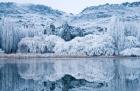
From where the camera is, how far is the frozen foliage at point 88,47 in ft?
151

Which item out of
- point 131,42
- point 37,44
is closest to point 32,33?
point 37,44

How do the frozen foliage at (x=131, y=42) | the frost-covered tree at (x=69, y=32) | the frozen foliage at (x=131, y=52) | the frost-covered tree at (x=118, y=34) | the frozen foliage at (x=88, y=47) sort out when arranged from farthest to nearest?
the frost-covered tree at (x=69, y=32) < the frozen foliage at (x=131, y=42) < the frost-covered tree at (x=118, y=34) < the frozen foliage at (x=88, y=47) < the frozen foliage at (x=131, y=52)

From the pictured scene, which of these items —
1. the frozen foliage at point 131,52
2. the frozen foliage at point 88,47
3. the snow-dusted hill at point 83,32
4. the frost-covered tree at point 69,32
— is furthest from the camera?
the frost-covered tree at point 69,32

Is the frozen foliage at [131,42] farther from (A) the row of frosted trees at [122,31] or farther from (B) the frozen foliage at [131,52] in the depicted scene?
(B) the frozen foliage at [131,52]

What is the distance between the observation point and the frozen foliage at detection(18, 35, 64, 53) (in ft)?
156

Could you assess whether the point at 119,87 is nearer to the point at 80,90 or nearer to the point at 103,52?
the point at 80,90

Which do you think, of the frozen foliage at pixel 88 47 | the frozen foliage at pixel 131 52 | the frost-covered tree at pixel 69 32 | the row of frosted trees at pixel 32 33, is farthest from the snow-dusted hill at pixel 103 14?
the frozen foliage at pixel 131 52

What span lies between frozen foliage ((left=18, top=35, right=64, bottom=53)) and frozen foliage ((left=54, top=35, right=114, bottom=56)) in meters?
1.23

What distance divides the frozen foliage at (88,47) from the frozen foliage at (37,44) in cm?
123

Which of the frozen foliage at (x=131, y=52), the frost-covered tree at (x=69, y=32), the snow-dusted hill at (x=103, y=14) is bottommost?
the frozen foliage at (x=131, y=52)

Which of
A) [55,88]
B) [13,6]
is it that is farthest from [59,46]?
[55,88]

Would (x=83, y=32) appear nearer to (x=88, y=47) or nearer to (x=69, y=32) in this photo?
(x=69, y=32)

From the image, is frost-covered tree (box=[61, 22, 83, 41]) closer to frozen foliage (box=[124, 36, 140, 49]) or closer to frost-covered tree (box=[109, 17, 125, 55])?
frost-covered tree (box=[109, 17, 125, 55])

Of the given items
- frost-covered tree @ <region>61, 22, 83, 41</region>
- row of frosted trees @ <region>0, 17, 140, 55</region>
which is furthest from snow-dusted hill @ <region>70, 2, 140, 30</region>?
row of frosted trees @ <region>0, 17, 140, 55</region>
